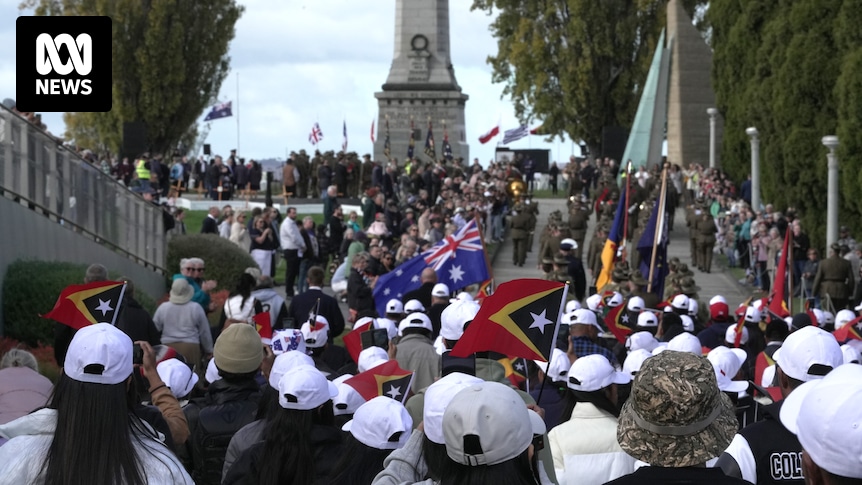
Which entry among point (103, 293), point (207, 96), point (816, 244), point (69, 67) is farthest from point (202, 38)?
point (103, 293)

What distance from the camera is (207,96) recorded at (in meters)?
57.9

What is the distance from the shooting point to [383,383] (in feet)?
23.7

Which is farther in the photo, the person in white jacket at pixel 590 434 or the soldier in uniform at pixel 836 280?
the soldier in uniform at pixel 836 280

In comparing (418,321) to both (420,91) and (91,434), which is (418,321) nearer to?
(91,434)

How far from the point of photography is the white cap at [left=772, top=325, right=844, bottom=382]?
5957 millimetres

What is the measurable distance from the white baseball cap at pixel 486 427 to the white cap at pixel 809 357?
6.67ft

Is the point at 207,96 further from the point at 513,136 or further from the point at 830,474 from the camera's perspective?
the point at 830,474

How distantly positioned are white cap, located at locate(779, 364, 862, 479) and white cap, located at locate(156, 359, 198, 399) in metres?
5.23

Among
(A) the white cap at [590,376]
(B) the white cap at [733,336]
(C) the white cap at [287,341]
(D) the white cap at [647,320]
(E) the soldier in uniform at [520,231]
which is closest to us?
(A) the white cap at [590,376]

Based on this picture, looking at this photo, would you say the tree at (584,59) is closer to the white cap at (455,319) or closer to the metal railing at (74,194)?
the metal railing at (74,194)

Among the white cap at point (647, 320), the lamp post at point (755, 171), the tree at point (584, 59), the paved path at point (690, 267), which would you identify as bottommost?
the paved path at point (690, 267)

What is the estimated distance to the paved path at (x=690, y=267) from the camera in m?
29.0

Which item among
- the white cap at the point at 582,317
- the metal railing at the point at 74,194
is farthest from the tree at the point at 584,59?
the white cap at the point at 582,317

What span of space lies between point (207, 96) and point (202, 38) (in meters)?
2.54
